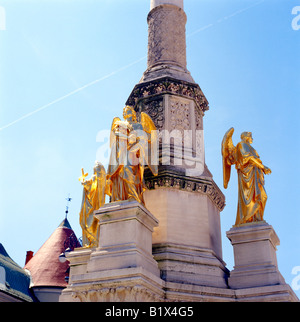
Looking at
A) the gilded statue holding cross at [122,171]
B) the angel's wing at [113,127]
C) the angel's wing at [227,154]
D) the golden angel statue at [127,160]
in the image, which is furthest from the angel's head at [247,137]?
the angel's wing at [113,127]

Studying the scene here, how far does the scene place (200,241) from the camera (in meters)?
13.9

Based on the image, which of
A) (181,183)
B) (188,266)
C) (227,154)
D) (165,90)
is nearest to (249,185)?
(227,154)

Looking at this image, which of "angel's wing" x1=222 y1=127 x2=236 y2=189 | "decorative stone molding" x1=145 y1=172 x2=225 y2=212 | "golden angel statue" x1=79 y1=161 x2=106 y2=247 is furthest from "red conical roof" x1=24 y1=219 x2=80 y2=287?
"angel's wing" x1=222 y1=127 x2=236 y2=189

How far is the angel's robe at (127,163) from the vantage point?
496 inches

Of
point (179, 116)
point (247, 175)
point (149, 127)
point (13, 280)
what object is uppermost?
point (179, 116)

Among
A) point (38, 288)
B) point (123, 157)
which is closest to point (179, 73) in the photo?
point (123, 157)

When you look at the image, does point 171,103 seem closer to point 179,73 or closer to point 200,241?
point 179,73

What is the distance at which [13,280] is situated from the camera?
2794cm

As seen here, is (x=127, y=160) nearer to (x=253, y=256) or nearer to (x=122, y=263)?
(x=122, y=263)

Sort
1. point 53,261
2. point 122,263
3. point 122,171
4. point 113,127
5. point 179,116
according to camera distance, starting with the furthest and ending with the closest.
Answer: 1. point 53,261
2. point 179,116
3. point 113,127
4. point 122,171
5. point 122,263

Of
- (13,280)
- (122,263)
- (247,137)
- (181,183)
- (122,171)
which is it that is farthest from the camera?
(13,280)

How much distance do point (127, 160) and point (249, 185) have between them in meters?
3.96

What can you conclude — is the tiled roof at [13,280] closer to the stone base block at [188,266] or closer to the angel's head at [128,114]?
the stone base block at [188,266]

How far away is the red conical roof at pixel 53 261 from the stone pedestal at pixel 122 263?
1817 cm
